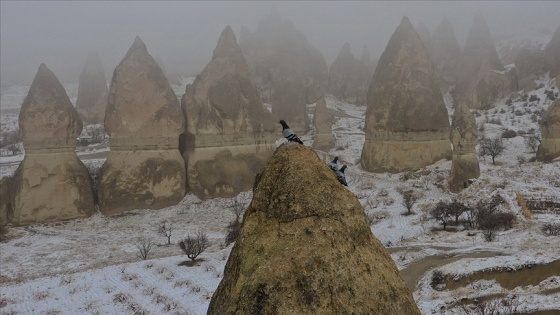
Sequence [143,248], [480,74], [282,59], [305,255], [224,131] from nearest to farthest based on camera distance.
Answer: [305,255], [143,248], [224,131], [480,74], [282,59]

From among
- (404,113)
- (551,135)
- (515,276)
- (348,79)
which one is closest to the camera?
(515,276)

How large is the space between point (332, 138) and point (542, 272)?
2468 cm

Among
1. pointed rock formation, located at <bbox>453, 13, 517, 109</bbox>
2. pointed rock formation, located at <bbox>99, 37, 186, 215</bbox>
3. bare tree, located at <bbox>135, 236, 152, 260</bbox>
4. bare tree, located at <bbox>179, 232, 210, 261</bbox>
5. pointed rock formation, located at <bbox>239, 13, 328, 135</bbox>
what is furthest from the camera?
pointed rock formation, located at <bbox>239, 13, 328, 135</bbox>

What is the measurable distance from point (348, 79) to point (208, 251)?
149ft

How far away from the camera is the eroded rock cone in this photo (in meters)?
3.39

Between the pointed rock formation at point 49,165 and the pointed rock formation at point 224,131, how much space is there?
5223 millimetres

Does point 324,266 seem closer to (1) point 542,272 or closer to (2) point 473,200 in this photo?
(1) point 542,272

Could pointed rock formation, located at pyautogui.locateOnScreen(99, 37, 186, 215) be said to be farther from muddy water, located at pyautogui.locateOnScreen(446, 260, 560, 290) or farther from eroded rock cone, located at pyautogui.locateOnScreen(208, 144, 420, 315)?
eroded rock cone, located at pyautogui.locateOnScreen(208, 144, 420, 315)

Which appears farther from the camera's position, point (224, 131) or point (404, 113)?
point (404, 113)

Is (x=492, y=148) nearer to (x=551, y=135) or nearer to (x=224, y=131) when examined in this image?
(x=551, y=135)

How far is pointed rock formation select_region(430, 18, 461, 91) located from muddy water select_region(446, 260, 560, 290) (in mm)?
47696

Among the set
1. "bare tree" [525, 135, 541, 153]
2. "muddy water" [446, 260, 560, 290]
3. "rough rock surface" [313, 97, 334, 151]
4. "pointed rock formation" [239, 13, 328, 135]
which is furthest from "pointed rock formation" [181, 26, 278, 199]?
"pointed rock formation" [239, 13, 328, 135]

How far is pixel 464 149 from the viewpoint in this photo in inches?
800

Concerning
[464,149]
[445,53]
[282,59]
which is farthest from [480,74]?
[464,149]
